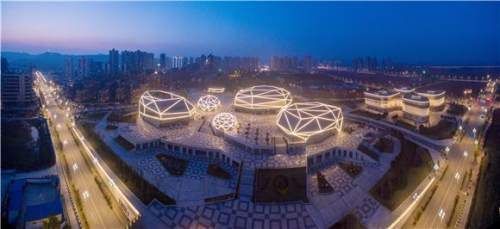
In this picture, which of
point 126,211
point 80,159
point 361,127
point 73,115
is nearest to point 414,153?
point 361,127

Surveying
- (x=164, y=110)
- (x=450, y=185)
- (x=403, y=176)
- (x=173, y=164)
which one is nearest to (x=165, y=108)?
(x=164, y=110)

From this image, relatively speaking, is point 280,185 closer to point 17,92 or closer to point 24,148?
point 24,148

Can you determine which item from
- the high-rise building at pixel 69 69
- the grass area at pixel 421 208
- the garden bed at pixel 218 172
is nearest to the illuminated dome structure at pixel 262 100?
the garden bed at pixel 218 172

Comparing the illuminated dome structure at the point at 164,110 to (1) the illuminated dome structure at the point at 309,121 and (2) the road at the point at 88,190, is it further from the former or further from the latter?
(1) the illuminated dome structure at the point at 309,121

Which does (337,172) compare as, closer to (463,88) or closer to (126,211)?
(126,211)

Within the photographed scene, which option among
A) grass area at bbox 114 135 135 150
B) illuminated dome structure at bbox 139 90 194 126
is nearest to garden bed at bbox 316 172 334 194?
grass area at bbox 114 135 135 150

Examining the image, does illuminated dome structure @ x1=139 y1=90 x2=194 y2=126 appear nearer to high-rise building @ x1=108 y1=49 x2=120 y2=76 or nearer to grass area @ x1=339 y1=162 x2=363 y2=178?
grass area @ x1=339 y1=162 x2=363 y2=178
